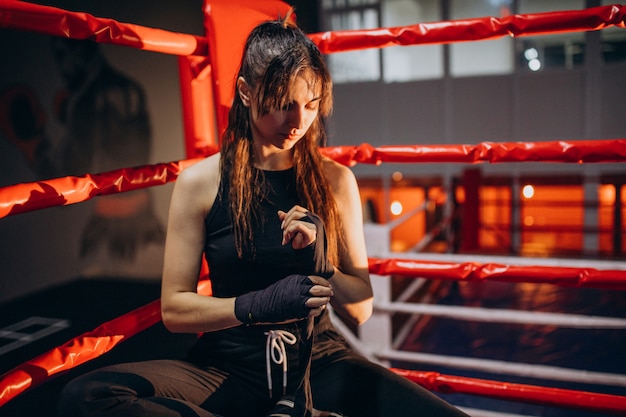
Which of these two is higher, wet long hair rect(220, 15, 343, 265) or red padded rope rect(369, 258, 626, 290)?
wet long hair rect(220, 15, 343, 265)

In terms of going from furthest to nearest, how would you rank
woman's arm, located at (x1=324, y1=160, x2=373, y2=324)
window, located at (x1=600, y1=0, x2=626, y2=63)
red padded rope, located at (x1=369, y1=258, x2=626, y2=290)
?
window, located at (x1=600, y1=0, x2=626, y2=63) < red padded rope, located at (x1=369, y1=258, x2=626, y2=290) < woman's arm, located at (x1=324, y1=160, x2=373, y2=324)

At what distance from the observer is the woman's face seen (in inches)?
39.5

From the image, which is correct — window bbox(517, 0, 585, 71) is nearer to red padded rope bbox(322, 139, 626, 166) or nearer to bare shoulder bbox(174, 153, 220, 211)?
red padded rope bbox(322, 139, 626, 166)

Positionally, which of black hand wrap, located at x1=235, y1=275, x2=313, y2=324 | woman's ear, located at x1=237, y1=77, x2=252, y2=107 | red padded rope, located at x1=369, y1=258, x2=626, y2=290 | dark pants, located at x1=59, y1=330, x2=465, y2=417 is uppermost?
woman's ear, located at x1=237, y1=77, x2=252, y2=107

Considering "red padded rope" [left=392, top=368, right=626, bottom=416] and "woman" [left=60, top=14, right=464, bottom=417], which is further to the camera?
"red padded rope" [left=392, top=368, right=626, bottom=416]

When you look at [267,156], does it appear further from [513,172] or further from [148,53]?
[513,172]

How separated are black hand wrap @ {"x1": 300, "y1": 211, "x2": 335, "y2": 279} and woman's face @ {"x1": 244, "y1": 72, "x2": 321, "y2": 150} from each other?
7.0 inches

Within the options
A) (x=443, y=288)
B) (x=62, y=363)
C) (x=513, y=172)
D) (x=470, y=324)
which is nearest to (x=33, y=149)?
(x=62, y=363)

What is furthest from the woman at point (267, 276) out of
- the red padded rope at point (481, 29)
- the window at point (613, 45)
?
the window at point (613, 45)

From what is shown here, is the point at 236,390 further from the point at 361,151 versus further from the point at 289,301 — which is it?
the point at 361,151

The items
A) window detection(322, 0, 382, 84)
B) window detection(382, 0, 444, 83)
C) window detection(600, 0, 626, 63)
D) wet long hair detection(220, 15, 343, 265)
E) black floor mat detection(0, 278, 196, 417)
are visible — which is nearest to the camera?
wet long hair detection(220, 15, 343, 265)

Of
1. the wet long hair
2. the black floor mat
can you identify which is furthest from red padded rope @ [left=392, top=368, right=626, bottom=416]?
the black floor mat

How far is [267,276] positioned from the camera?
3.56ft

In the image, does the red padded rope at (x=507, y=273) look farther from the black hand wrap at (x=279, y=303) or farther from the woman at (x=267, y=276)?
the black hand wrap at (x=279, y=303)
